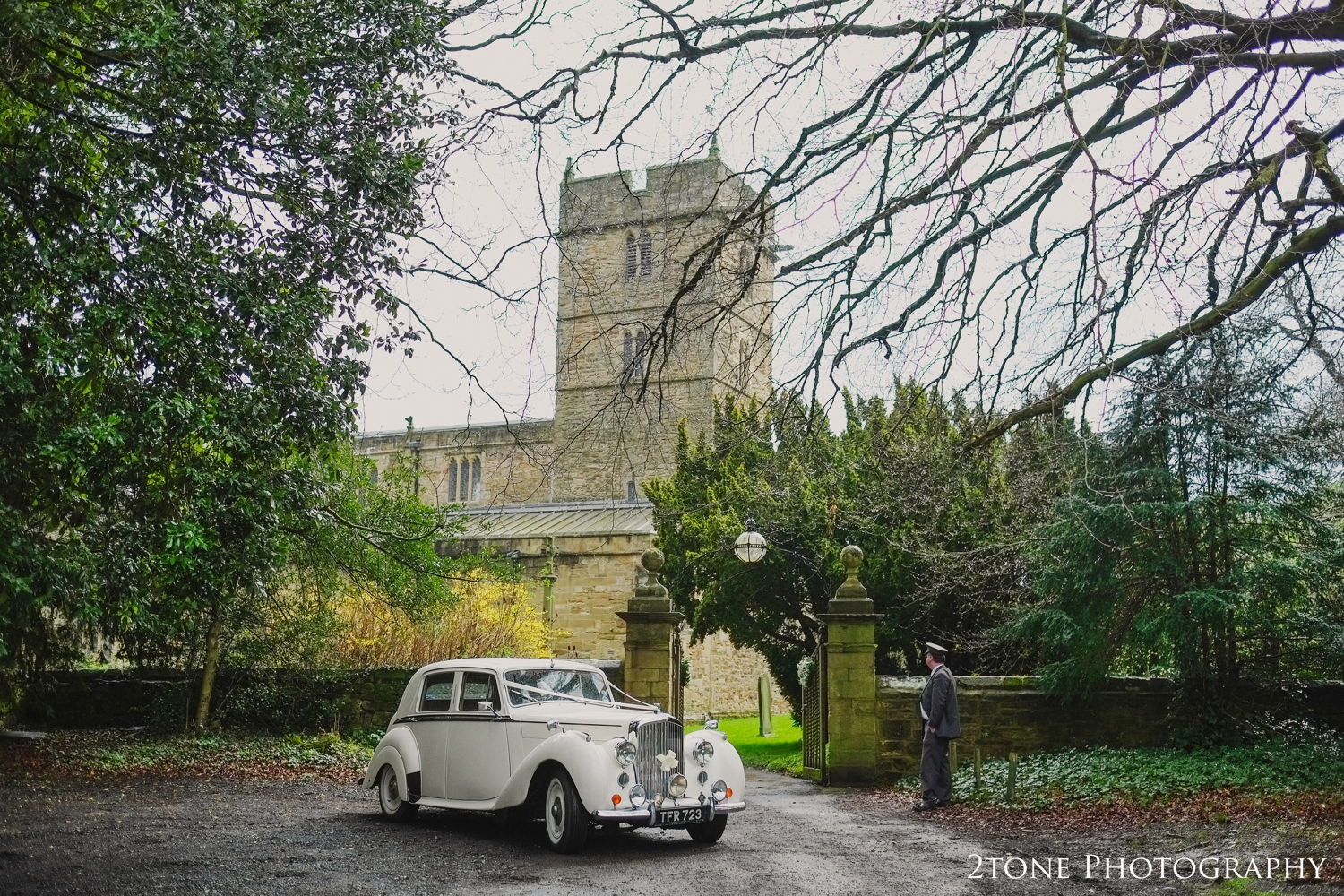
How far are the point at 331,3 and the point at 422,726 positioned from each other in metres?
5.78

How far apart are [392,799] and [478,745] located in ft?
4.15

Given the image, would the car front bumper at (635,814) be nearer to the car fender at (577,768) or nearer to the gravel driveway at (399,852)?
the car fender at (577,768)

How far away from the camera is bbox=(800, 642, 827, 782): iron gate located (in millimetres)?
14039

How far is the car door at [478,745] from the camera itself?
30.3ft

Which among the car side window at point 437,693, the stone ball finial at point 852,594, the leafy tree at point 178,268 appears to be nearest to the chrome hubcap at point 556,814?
the car side window at point 437,693

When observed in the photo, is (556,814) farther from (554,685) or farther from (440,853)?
(554,685)

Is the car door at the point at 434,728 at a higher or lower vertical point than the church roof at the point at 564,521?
lower

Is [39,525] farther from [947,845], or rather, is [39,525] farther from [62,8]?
[947,845]

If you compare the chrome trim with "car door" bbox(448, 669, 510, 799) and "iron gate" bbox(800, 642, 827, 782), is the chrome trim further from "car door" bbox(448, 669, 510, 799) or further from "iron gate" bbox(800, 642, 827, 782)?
"iron gate" bbox(800, 642, 827, 782)

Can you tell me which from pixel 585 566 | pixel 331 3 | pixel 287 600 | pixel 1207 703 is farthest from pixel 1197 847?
pixel 585 566

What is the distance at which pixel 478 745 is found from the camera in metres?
9.41

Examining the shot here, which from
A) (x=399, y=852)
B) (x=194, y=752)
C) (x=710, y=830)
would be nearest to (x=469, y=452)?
(x=194, y=752)

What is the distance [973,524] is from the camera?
17.2m

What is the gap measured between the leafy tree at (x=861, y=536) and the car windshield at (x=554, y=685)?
3641 mm
